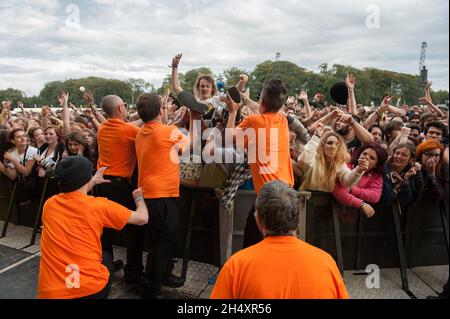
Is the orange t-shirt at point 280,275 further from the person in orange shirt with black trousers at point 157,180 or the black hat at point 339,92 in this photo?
the black hat at point 339,92

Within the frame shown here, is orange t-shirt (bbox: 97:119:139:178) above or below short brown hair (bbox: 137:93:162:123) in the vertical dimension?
below

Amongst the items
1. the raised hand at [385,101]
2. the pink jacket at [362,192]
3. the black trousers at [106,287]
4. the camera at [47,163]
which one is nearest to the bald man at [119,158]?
the black trousers at [106,287]

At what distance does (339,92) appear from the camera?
568 centimetres

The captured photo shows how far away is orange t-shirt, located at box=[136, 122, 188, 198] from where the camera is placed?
118 inches

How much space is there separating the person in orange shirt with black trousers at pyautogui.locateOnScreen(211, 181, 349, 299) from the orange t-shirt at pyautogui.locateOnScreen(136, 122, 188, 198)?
60.9 inches

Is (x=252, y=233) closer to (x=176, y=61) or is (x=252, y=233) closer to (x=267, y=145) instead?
(x=267, y=145)

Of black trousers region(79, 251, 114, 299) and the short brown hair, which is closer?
black trousers region(79, 251, 114, 299)

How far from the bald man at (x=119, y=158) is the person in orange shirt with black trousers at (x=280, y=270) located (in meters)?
2.05

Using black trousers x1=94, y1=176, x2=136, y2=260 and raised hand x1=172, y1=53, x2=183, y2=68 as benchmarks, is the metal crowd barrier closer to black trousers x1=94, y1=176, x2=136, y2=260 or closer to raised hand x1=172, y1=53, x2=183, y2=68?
black trousers x1=94, y1=176, x2=136, y2=260

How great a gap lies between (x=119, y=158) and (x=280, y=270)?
2.32 meters

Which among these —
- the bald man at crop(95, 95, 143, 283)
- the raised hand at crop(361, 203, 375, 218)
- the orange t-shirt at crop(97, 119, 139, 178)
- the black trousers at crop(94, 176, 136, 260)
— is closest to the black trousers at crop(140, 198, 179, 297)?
the bald man at crop(95, 95, 143, 283)

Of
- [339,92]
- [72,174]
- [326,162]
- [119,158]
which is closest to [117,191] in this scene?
[119,158]

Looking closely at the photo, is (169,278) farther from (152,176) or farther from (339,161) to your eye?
(339,161)
